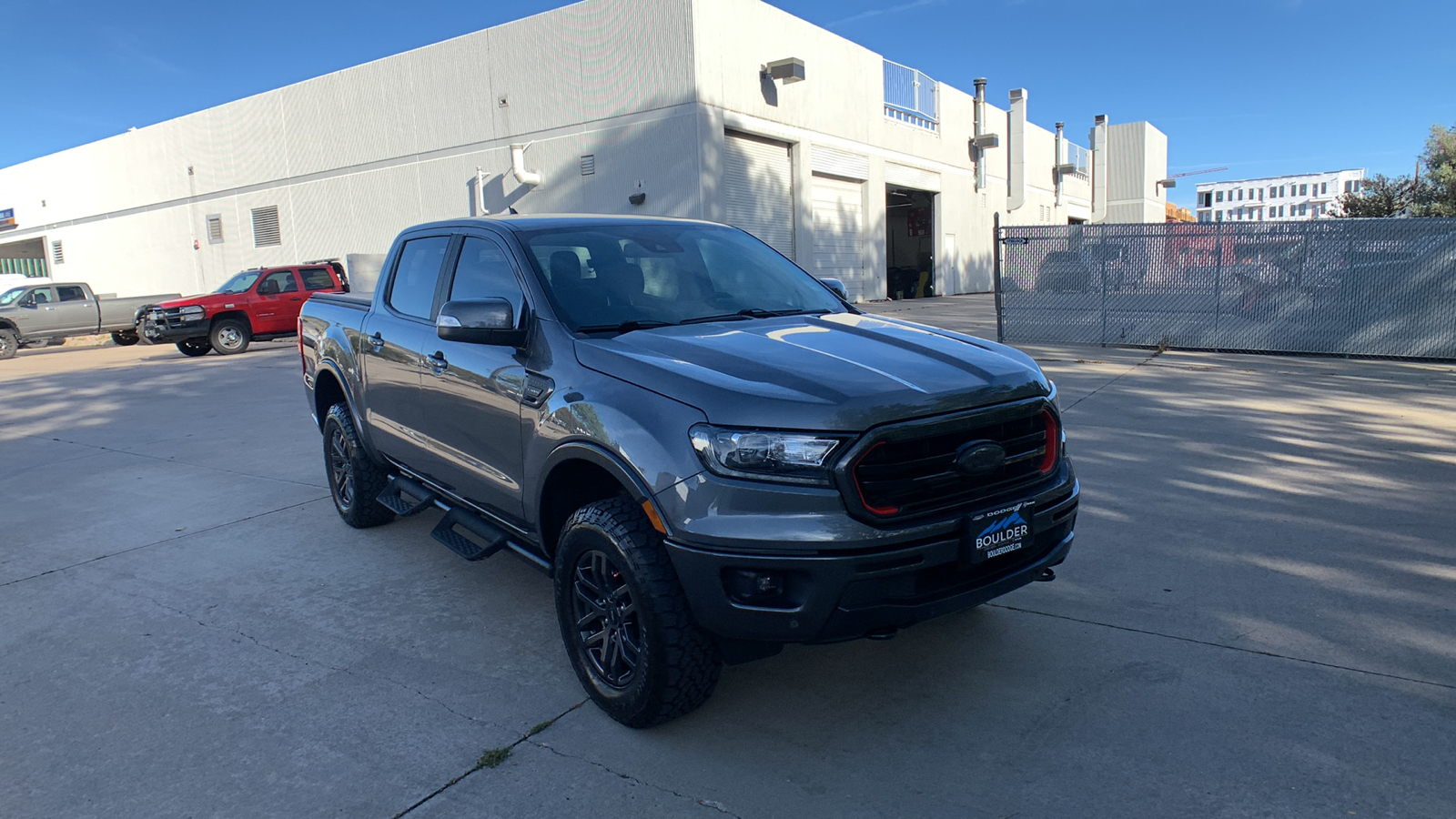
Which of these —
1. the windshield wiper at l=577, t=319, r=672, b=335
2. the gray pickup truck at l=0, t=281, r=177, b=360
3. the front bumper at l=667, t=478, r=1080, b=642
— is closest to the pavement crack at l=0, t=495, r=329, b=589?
the windshield wiper at l=577, t=319, r=672, b=335

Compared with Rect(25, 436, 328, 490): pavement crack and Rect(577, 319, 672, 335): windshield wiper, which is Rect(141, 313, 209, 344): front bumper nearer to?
Rect(25, 436, 328, 490): pavement crack

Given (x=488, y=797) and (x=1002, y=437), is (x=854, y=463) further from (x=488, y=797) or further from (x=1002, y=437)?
(x=488, y=797)

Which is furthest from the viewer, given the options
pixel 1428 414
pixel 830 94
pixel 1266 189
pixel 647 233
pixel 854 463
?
pixel 1266 189

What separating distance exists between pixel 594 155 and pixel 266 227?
1627 cm

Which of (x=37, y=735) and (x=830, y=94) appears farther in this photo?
(x=830, y=94)

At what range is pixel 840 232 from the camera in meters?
27.3

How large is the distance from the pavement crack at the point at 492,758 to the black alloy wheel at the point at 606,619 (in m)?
0.25

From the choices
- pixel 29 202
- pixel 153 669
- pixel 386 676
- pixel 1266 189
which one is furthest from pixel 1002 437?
pixel 1266 189

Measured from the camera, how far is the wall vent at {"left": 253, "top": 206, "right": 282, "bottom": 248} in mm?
32500

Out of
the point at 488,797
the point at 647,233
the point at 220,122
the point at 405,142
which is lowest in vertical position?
the point at 488,797

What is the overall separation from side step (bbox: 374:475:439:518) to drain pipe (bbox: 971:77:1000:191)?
113ft

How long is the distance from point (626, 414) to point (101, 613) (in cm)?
319

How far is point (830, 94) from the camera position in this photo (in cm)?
2622

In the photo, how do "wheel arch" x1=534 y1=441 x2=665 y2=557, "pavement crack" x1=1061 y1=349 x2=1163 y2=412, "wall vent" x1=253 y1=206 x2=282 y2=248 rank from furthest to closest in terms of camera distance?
"wall vent" x1=253 y1=206 x2=282 y2=248 < "pavement crack" x1=1061 y1=349 x2=1163 y2=412 < "wheel arch" x1=534 y1=441 x2=665 y2=557
